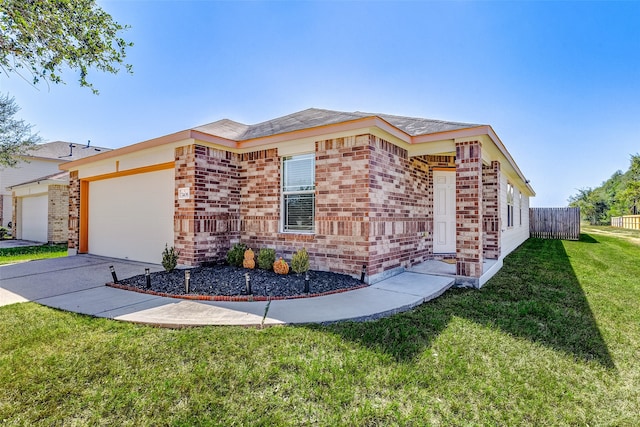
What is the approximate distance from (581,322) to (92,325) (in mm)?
6492

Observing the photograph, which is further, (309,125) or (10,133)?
(10,133)

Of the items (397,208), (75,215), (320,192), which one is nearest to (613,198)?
(397,208)

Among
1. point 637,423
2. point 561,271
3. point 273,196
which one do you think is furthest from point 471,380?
point 561,271

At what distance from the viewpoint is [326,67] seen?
898 cm

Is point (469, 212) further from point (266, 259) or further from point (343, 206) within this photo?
point (266, 259)

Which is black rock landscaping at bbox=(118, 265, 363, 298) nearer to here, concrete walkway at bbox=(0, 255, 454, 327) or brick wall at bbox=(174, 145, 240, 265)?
concrete walkway at bbox=(0, 255, 454, 327)

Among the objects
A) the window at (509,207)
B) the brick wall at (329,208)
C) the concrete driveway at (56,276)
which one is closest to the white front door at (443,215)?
the brick wall at (329,208)

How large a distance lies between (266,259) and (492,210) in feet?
21.7

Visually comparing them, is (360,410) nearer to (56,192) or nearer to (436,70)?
(436,70)

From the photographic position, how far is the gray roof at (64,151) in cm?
2072

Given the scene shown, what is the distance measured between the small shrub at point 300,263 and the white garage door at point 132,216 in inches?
142

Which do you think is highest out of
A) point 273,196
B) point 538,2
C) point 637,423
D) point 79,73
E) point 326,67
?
point 538,2

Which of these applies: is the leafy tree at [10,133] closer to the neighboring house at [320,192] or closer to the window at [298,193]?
the neighboring house at [320,192]

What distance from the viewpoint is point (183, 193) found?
687 cm
